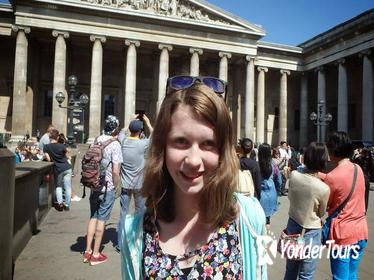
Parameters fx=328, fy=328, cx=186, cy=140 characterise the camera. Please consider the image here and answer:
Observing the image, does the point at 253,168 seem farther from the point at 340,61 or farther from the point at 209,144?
the point at 340,61

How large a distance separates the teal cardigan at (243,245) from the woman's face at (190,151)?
0.93 feet

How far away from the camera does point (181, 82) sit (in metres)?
1.65

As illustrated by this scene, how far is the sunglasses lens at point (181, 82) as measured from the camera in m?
1.63

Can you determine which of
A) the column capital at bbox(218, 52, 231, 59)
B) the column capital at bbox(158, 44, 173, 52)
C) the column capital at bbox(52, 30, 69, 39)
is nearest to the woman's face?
the column capital at bbox(52, 30, 69, 39)

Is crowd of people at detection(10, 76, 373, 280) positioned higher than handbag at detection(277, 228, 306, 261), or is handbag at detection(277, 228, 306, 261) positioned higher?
crowd of people at detection(10, 76, 373, 280)

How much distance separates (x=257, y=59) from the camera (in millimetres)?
33938

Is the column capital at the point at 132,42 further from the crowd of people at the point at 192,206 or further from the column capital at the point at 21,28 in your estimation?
the crowd of people at the point at 192,206

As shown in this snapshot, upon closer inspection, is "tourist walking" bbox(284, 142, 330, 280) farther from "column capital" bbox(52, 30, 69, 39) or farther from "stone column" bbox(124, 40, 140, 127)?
"column capital" bbox(52, 30, 69, 39)

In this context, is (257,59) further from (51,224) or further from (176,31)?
(51,224)

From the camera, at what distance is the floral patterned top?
1460 mm

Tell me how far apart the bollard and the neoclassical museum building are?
2319 cm

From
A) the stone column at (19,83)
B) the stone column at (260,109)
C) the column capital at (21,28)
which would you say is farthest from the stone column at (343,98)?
the stone column at (19,83)

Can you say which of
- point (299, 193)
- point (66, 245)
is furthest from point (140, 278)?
point (66, 245)

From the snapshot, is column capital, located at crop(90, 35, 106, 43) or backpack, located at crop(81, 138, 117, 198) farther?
column capital, located at crop(90, 35, 106, 43)
